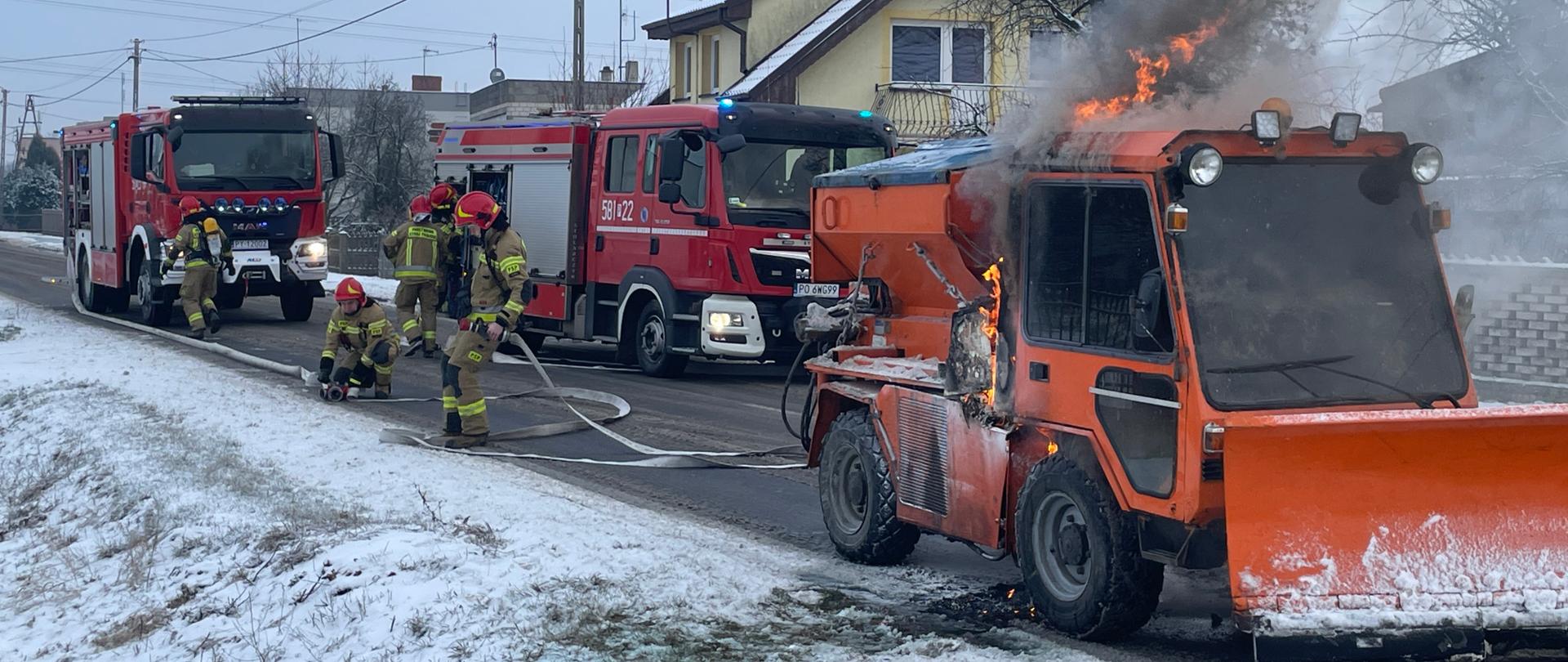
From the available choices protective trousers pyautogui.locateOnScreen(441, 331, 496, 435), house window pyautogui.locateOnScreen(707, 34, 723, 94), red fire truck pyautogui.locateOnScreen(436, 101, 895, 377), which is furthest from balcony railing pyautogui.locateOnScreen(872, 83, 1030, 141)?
protective trousers pyautogui.locateOnScreen(441, 331, 496, 435)

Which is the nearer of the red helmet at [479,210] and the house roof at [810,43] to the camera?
the red helmet at [479,210]

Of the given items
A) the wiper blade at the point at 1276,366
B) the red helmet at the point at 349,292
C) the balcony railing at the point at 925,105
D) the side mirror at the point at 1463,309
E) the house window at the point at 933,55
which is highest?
the house window at the point at 933,55

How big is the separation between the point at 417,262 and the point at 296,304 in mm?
7386

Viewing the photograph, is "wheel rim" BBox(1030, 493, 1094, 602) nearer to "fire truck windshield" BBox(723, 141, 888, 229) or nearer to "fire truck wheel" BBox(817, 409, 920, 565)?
"fire truck wheel" BBox(817, 409, 920, 565)

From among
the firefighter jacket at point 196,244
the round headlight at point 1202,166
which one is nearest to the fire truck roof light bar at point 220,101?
the firefighter jacket at point 196,244

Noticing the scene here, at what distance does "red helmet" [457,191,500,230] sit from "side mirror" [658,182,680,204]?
442 cm

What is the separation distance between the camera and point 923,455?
7.36m

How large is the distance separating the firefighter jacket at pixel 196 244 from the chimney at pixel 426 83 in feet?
191

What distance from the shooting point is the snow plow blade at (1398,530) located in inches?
208

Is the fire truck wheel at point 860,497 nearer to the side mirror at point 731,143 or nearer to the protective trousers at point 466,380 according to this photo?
the protective trousers at point 466,380

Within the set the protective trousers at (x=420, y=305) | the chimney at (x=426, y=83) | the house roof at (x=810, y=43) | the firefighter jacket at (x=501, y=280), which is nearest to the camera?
the firefighter jacket at (x=501, y=280)

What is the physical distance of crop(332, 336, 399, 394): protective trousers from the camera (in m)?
14.0

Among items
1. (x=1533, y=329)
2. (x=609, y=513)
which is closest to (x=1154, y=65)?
(x=609, y=513)

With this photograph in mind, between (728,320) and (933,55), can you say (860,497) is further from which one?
(933,55)
